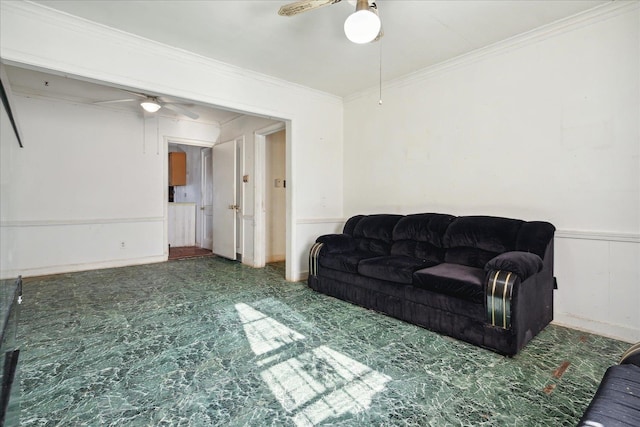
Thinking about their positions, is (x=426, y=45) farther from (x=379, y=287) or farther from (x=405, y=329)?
(x=405, y=329)

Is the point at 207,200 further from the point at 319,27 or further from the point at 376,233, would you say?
the point at 319,27

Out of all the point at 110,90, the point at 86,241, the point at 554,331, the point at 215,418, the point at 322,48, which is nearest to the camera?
the point at 215,418

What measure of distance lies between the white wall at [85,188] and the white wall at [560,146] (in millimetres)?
4548

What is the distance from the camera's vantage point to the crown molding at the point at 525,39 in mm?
2426

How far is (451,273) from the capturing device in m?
2.50

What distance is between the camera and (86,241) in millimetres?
4793

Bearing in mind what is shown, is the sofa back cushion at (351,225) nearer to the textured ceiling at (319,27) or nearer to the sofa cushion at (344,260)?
the sofa cushion at (344,260)

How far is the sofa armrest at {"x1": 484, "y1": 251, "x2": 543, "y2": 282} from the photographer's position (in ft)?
6.91

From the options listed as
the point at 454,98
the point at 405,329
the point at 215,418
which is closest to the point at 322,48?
the point at 454,98

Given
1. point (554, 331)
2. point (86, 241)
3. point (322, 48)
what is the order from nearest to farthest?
point (554, 331)
point (322, 48)
point (86, 241)

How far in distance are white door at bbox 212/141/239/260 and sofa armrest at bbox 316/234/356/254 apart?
2459 millimetres

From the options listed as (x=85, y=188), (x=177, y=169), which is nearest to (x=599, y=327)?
(x=85, y=188)

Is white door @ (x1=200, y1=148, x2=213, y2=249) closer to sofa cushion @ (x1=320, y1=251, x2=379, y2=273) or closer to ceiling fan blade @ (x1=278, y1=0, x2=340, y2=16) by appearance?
sofa cushion @ (x1=320, y1=251, x2=379, y2=273)

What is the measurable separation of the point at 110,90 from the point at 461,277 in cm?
529
